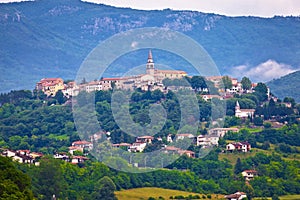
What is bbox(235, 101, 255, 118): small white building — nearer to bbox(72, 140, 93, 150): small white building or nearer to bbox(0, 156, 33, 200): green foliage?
bbox(72, 140, 93, 150): small white building

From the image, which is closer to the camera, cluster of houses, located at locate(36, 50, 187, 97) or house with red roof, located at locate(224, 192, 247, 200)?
house with red roof, located at locate(224, 192, 247, 200)

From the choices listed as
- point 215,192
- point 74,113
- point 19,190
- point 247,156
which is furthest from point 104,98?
point 19,190

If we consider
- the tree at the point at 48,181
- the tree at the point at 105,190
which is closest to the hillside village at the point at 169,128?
the tree at the point at 105,190

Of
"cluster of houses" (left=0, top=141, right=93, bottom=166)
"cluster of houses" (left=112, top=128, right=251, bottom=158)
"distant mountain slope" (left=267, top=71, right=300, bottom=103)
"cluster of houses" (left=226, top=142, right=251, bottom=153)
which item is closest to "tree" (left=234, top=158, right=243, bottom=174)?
"cluster of houses" (left=226, top=142, right=251, bottom=153)

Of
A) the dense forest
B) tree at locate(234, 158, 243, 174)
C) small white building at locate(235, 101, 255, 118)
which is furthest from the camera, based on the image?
small white building at locate(235, 101, 255, 118)

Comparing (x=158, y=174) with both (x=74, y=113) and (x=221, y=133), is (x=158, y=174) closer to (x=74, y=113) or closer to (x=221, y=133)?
(x=221, y=133)

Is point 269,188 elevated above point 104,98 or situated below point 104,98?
below
